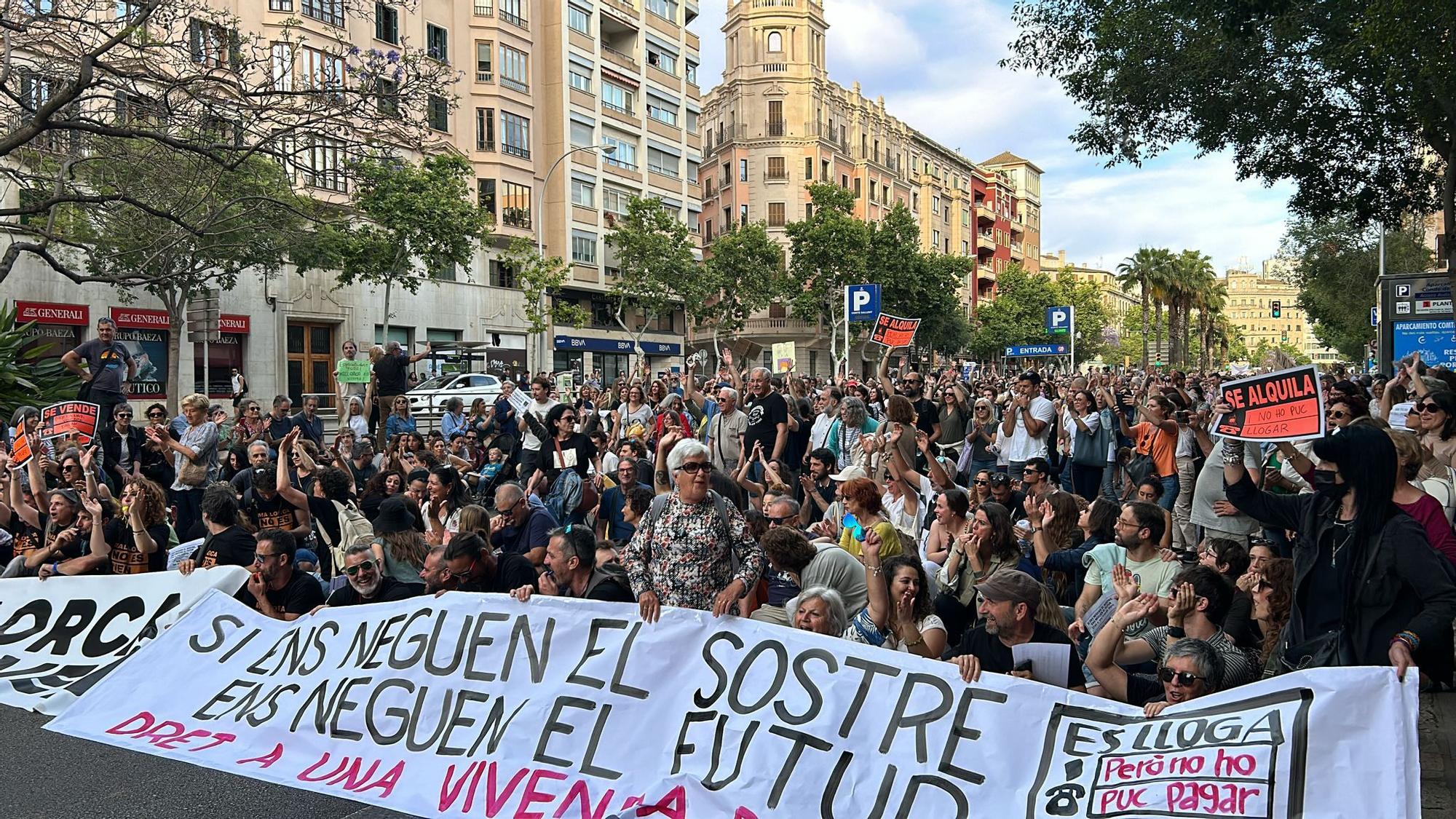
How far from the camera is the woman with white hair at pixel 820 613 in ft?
18.2

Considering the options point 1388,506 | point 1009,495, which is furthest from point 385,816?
point 1009,495

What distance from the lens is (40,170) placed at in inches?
650

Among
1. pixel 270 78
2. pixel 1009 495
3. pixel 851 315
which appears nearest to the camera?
pixel 1009 495

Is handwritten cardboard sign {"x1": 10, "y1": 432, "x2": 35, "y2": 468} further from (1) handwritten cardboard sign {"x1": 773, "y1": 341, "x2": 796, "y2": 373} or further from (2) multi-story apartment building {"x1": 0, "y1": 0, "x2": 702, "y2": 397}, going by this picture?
(2) multi-story apartment building {"x1": 0, "y1": 0, "x2": 702, "y2": 397}

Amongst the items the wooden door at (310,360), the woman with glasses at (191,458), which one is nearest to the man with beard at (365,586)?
the woman with glasses at (191,458)

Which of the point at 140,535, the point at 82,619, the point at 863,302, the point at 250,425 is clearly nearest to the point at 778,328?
the point at 863,302

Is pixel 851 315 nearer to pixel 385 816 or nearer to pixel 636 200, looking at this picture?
pixel 636 200

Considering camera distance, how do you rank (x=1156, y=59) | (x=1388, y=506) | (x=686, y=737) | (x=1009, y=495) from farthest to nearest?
(x=1156, y=59) < (x=1009, y=495) < (x=686, y=737) < (x=1388, y=506)

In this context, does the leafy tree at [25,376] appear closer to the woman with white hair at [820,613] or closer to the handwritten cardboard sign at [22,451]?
the handwritten cardboard sign at [22,451]

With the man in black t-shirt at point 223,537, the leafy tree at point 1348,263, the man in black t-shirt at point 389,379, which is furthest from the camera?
the leafy tree at point 1348,263

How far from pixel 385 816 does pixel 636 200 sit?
47859mm

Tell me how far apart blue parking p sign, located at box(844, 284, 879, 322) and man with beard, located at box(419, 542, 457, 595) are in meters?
24.8

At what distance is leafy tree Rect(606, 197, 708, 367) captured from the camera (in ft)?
169

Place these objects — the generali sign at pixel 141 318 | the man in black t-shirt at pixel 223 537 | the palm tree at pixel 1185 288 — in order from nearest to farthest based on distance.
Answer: the man in black t-shirt at pixel 223 537 → the generali sign at pixel 141 318 → the palm tree at pixel 1185 288
